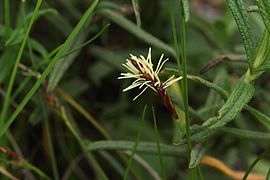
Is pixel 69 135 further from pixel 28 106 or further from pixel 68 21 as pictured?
pixel 68 21

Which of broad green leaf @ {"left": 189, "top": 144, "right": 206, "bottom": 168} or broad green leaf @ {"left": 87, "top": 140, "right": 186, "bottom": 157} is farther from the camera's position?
broad green leaf @ {"left": 87, "top": 140, "right": 186, "bottom": 157}

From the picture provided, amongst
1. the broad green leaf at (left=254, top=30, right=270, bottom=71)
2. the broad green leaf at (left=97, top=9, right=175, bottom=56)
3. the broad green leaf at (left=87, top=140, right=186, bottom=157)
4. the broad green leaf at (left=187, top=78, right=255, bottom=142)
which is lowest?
the broad green leaf at (left=87, top=140, right=186, bottom=157)

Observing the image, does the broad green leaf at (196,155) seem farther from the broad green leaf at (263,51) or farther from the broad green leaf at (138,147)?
the broad green leaf at (263,51)

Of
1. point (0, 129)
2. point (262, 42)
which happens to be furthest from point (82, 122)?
point (262, 42)

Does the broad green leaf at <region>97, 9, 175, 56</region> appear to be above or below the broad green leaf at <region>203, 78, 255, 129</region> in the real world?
above

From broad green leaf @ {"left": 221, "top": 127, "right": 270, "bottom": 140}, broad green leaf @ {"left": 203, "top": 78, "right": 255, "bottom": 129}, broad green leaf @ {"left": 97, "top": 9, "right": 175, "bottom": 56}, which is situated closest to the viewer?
broad green leaf @ {"left": 203, "top": 78, "right": 255, "bottom": 129}

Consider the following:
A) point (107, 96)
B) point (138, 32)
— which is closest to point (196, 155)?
point (138, 32)

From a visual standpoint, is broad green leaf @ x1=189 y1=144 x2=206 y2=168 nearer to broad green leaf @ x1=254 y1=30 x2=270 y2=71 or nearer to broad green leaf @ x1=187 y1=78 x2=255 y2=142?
broad green leaf @ x1=187 y1=78 x2=255 y2=142

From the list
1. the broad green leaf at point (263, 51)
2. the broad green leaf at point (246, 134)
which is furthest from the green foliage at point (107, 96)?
the broad green leaf at point (263, 51)

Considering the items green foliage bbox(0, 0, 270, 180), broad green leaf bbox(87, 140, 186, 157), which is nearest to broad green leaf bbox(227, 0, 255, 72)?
green foliage bbox(0, 0, 270, 180)
